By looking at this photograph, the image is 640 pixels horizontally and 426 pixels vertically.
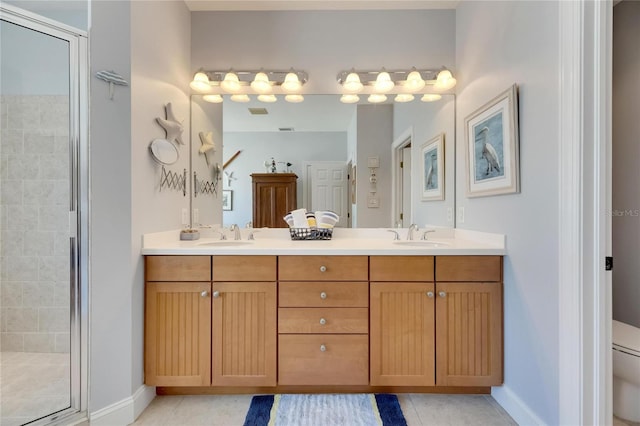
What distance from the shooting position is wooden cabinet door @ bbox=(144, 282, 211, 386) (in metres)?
A: 1.69

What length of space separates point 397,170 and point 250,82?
4.29 ft

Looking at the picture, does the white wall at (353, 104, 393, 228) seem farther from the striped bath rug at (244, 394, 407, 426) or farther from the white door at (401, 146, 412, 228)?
the striped bath rug at (244, 394, 407, 426)

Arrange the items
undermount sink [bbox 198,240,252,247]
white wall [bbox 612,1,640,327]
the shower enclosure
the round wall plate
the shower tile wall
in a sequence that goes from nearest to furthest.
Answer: the shower enclosure, the shower tile wall, the round wall plate, white wall [bbox 612,1,640,327], undermount sink [bbox 198,240,252,247]

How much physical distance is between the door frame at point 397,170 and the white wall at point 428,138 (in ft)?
0.08

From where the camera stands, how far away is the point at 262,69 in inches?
88.4

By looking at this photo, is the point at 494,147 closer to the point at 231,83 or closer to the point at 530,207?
the point at 530,207

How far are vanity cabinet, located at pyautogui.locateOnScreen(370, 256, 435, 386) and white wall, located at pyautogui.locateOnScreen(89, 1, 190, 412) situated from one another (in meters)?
1.31

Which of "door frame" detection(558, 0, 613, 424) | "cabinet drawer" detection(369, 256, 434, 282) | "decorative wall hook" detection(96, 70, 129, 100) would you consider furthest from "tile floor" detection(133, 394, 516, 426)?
"decorative wall hook" detection(96, 70, 129, 100)

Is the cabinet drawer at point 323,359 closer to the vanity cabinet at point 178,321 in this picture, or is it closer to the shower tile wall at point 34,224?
the vanity cabinet at point 178,321

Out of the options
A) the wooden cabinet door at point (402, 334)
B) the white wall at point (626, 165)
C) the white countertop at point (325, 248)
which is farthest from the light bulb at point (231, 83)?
the white wall at point (626, 165)

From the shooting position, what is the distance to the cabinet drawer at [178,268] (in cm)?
169

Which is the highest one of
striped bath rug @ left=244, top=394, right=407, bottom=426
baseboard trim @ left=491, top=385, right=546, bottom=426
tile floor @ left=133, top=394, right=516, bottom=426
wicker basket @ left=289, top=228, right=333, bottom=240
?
wicker basket @ left=289, top=228, right=333, bottom=240

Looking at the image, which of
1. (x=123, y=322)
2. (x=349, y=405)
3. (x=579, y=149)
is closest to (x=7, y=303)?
(x=123, y=322)

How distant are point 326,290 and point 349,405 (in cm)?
66
